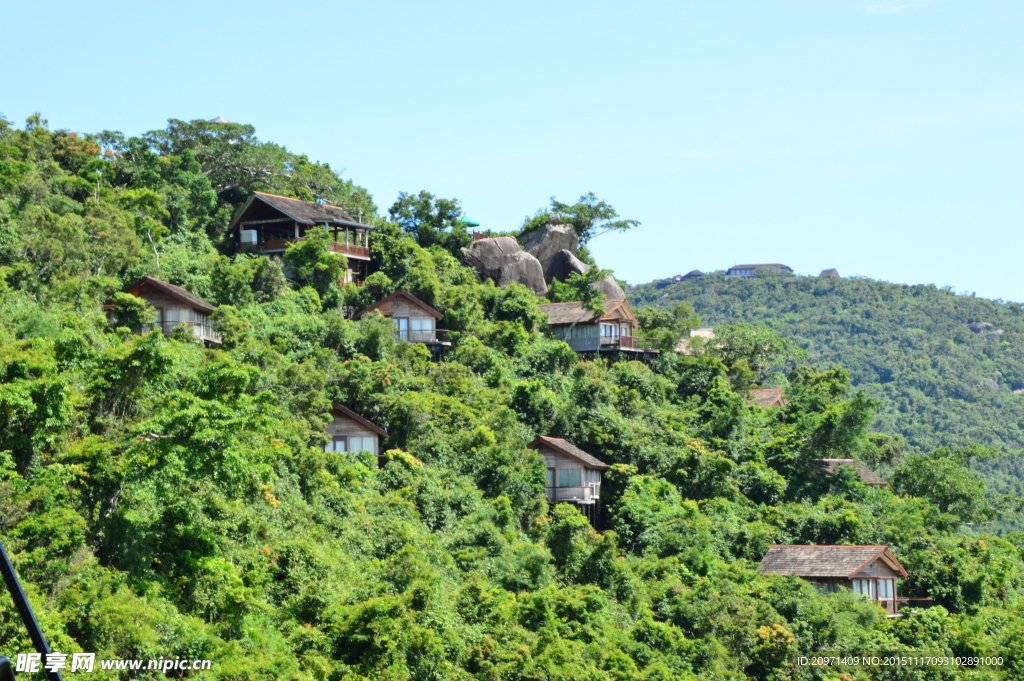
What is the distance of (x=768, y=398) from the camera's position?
4888 centimetres

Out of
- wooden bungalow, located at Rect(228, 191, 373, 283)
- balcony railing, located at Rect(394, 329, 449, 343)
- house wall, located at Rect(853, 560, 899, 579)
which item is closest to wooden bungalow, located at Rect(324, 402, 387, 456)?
balcony railing, located at Rect(394, 329, 449, 343)

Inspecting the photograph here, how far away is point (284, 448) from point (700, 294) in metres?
109

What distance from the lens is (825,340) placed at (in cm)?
11388

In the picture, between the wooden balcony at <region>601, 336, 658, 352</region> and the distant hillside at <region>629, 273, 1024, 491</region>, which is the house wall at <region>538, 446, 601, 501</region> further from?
the distant hillside at <region>629, 273, 1024, 491</region>

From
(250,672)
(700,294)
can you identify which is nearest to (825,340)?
(700,294)

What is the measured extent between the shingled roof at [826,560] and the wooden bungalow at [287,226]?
20.8m

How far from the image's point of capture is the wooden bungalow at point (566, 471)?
38906 mm

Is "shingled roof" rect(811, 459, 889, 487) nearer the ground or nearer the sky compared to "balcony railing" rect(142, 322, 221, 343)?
nearer the ground

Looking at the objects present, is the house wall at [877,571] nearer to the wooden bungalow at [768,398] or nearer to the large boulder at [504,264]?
the wooden bungalow at [768,398]

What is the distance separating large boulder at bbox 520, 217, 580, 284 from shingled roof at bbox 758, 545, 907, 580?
2214cm

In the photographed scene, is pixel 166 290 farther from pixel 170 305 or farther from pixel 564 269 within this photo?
pixel 564 269

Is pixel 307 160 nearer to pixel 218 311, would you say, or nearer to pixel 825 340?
pixel 218 311

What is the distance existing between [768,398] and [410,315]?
15486 mm

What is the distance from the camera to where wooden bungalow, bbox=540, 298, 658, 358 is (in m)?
48.1
